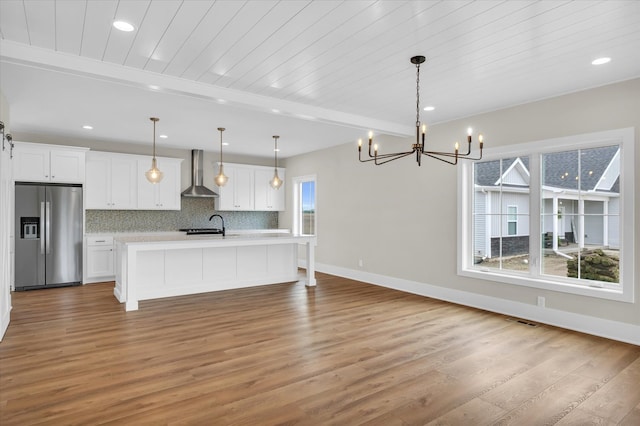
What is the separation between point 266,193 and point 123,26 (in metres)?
6.22

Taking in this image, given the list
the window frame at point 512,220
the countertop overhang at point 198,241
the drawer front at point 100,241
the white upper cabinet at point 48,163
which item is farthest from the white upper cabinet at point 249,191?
the window frame at point 512,220

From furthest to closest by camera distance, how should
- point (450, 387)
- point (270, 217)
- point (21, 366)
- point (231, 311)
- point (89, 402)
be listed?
point (270, 217), point (231, 311), point (21, 366), point (450, 387), point (89, 402)

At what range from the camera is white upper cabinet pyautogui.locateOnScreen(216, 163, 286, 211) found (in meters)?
8.34

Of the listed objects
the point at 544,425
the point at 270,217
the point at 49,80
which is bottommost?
the point at 544,425

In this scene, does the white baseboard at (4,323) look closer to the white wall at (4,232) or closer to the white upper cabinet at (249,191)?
the white wall at (4,232)

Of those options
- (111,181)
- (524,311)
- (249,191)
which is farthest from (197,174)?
(524,311)

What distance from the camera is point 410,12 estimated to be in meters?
2.57

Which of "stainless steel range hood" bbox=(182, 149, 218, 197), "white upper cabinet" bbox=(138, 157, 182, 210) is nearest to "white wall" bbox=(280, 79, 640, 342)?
"stainless steel range hood" bbox=(182, 149, 218, 197)

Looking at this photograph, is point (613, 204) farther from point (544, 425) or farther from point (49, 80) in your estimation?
point (49, 80)

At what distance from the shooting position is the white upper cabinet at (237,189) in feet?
27.2

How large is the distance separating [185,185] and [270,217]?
88.2 inches

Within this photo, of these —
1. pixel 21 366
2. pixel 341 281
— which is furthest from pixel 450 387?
pixel 341 281

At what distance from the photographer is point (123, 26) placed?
9.04 ft

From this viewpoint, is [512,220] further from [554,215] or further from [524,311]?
[524,311]
